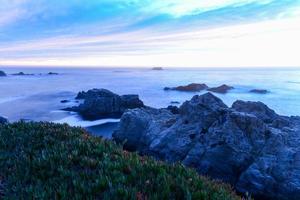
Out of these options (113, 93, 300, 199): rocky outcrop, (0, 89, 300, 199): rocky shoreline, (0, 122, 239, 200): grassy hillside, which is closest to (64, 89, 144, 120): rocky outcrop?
(0, 89, 300, 199): rocky shoreline

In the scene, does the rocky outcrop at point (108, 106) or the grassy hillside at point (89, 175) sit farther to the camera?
the rocky outcrop at point (108, 106)

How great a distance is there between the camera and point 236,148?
55.5ft

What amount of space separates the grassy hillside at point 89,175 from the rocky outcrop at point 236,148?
6.62m

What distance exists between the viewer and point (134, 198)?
6.53 meters

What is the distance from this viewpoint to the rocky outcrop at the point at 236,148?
15.3 meters

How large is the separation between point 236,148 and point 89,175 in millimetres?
10463

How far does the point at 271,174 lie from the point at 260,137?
2520 mm

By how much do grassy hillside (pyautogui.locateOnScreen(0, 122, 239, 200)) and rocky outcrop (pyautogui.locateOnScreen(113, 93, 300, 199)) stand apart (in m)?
6.62

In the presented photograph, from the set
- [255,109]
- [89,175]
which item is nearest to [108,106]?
[255,109]

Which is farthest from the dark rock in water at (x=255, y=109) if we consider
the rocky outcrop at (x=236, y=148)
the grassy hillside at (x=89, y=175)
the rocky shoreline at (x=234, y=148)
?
the grassy hillside at (x=89, y=175)

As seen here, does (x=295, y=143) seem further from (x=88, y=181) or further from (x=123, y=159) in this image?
(x=88, y=181)

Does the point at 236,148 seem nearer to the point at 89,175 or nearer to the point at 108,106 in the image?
the point at 89,175

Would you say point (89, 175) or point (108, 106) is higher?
point (89, 175)

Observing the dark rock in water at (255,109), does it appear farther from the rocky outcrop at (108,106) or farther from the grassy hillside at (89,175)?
the rocky outcrop at (108,106)
